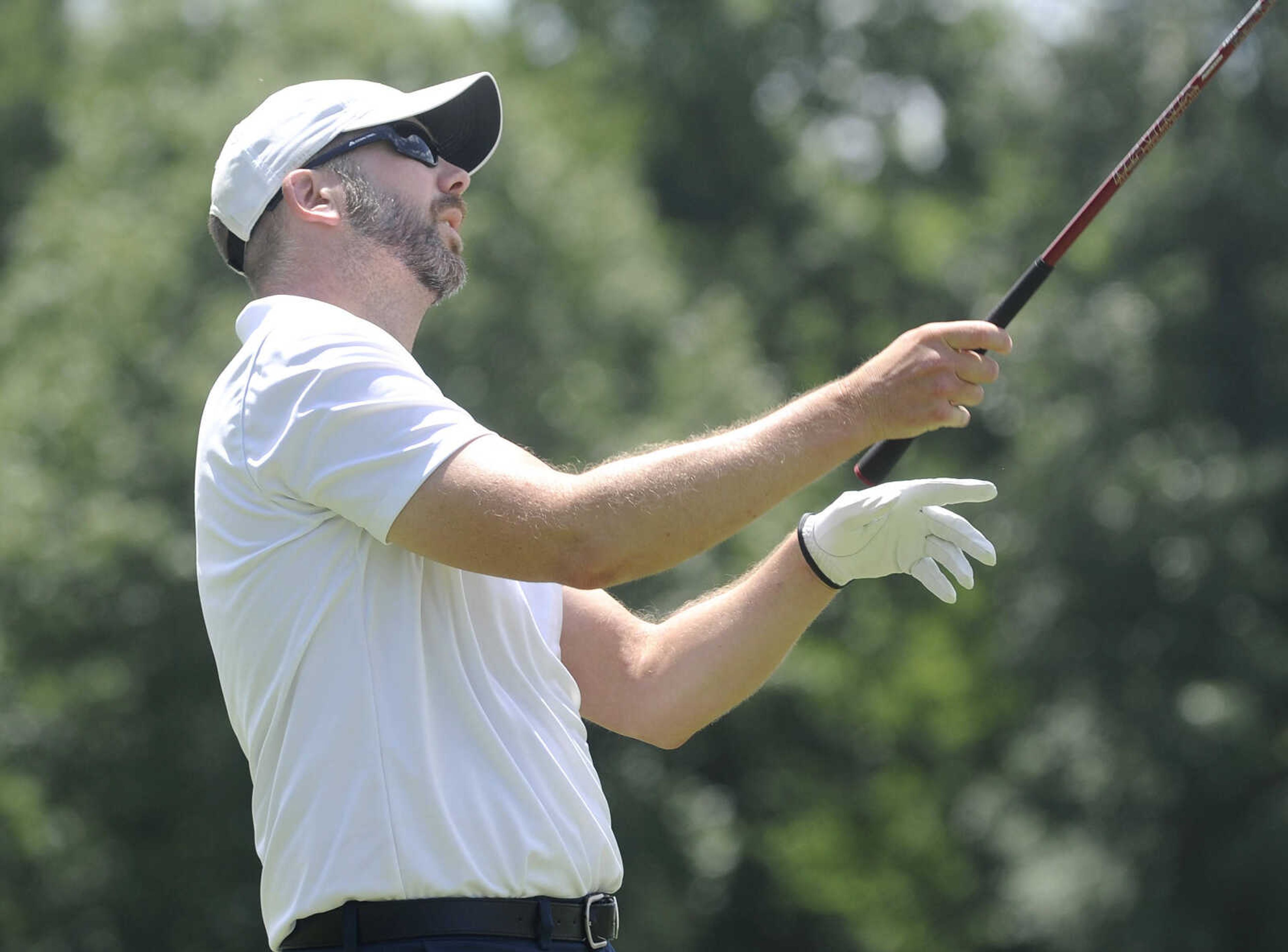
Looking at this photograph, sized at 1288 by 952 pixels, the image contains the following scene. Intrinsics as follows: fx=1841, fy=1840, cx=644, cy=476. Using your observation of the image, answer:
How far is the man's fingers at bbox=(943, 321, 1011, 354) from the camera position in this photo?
3.14m

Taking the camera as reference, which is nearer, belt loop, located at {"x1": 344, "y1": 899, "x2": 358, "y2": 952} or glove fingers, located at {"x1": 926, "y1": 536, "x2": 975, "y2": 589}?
belt loop, located at {"x1": 344, "y1": 899, "x2": 358, "y2": 952}

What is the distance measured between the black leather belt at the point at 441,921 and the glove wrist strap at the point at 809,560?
884 millimetres

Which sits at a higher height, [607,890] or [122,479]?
[122,479]

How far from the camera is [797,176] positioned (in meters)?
30.2

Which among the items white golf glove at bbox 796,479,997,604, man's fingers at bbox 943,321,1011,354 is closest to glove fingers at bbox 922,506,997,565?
white golf glove at bbox 796,479,997,604

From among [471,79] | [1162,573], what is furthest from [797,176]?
[471,79]

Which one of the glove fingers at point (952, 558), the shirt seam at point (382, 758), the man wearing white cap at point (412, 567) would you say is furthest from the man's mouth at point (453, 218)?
the glove fingers at point (952, 558)

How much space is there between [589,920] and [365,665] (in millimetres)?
586

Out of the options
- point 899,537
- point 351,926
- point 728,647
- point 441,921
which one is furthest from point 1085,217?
point 351,926

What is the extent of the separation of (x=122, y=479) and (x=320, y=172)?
1679cm

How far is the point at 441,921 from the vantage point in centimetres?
295

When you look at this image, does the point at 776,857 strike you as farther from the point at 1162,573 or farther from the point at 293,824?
the point at 293,824

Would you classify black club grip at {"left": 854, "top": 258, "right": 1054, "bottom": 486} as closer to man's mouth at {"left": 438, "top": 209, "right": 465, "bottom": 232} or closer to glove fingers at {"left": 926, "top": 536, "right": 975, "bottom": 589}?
glove fingers at {"left": 926, "top": 536, "right": 975, "bottom": 589}

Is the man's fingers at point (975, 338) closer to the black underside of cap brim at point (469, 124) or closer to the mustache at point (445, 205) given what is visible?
the mustache at point (445, 205)
